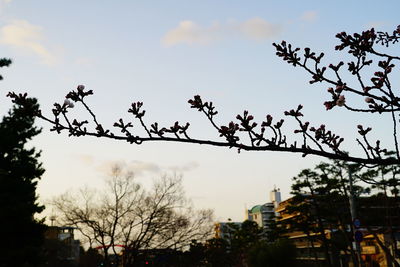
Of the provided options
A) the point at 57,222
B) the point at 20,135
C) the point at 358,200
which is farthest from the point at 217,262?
the point at 20,135

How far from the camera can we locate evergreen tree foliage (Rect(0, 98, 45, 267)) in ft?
73.0

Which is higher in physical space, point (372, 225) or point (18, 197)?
point (18, 197)

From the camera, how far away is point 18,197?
76.7 feet

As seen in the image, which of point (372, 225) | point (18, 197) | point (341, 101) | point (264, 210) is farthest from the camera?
point (264, 210)

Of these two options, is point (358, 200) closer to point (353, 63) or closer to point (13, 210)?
point (13, 210)

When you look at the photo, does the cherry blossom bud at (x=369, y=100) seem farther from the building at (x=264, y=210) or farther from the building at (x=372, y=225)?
the building at (x=264, y=210)

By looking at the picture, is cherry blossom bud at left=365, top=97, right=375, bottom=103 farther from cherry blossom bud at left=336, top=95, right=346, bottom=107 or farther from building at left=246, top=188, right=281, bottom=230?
building at left=246, top=188, right=281, bottom=230

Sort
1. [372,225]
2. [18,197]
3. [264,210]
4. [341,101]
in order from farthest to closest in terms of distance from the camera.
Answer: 1. [264,210]
2. [372,225]
3. [18,197]
4. [341,101]

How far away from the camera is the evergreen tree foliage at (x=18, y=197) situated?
73.0ft

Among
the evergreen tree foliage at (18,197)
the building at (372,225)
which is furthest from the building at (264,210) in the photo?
the evergreen tree foliage at (18,197)

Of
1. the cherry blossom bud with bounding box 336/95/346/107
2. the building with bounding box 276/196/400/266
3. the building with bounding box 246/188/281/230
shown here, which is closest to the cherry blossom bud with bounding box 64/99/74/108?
the cherry blossom bud with bounding box 336/95/346/107

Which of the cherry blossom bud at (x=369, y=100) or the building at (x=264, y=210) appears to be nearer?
the cherry blossom bud at (x=369, y=100)

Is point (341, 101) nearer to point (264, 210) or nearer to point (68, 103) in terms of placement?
point (68, 103)

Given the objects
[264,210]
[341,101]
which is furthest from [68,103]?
A: [264,210]
